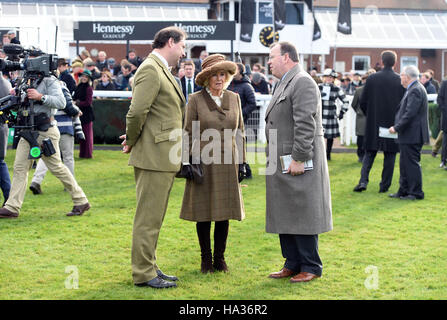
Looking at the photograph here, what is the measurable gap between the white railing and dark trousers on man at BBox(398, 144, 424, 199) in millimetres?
5501

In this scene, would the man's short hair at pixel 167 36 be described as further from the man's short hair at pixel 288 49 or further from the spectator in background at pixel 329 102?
the spectator in background at pixel 329 102

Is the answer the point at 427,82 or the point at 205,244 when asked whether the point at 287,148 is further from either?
the point at 427,82

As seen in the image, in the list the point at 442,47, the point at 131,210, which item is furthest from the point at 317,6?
the point at 131,210

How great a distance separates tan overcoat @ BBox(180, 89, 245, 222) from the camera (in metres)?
5.83

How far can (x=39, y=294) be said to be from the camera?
17.5 feet

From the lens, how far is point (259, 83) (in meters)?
16.5

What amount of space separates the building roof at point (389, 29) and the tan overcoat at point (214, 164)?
2970 cm

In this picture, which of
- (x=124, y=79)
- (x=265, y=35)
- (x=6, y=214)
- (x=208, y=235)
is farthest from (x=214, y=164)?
(x=265, y=35)

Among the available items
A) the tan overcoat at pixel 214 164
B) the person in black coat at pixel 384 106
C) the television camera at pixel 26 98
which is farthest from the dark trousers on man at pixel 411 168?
the television camera at pixel 26 98

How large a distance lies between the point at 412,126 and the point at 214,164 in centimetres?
486

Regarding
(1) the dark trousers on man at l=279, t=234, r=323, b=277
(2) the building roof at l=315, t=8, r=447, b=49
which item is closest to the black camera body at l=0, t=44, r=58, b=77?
(1) the dark trousers on man at l=279, t=234, r=323, b=277

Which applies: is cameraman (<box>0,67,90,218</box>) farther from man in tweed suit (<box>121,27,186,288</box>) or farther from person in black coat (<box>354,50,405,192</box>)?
person in black coat (<box>354,50,405,192</box>)

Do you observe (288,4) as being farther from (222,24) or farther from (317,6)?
(222,24)
